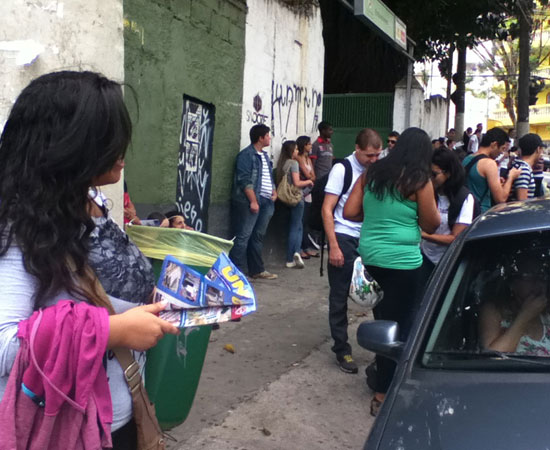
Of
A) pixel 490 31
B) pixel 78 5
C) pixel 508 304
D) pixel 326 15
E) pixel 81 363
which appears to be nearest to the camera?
pixel 81 363

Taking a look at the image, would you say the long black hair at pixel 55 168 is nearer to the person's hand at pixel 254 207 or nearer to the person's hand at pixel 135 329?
the person's hand at pixel 135 329

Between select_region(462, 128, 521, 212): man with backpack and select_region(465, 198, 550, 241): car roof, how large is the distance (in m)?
2.76

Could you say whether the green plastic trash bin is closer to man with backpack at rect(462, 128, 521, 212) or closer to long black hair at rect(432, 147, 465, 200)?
long black hair at rect(432, 147, 465, 200)

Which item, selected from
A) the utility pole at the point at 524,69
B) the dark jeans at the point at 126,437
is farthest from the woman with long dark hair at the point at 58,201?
the utility pole at the point at 524,69

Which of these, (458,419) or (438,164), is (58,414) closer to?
(458,419)

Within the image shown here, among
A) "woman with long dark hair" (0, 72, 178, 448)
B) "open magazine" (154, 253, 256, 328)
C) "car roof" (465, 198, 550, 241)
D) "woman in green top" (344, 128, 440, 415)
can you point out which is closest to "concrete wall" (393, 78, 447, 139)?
"woman in green top" (344, 128, 440, 415)

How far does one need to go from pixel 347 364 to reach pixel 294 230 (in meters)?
3.84

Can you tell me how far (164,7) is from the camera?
6043 mm

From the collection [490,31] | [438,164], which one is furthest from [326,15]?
[438,164]

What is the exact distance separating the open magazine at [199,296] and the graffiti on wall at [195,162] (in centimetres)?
480

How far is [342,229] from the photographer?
4.84 m

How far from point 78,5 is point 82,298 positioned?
3.30 meters

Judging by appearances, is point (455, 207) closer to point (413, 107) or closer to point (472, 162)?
point (472, 162)

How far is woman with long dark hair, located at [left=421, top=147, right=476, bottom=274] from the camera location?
4621 mm
